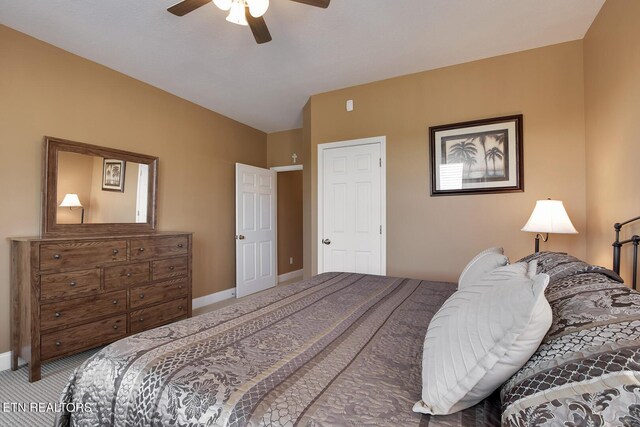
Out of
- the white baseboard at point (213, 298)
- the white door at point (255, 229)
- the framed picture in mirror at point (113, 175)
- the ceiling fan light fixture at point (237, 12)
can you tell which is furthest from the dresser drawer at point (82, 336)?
the ceiling fan light fixture at point (237, 12)

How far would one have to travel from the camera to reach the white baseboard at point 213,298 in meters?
3.87

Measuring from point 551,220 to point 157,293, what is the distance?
351 centimetres

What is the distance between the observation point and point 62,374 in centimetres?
226

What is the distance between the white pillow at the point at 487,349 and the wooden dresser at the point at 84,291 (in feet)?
8.86

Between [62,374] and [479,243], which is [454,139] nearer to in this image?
[479,243]

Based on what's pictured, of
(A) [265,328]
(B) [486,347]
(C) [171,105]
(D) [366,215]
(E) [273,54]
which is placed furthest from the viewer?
(C) [171,105]

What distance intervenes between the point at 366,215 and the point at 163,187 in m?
2.46

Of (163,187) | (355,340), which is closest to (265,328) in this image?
(355,340)

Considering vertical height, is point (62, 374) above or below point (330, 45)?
below

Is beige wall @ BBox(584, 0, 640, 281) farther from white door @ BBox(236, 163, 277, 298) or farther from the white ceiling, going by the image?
white door @ BBox(236, 163, 277, 298)

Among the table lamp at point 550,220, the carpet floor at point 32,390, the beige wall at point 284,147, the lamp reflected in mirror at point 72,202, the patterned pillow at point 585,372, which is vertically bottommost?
the carpet floor at point 32,390

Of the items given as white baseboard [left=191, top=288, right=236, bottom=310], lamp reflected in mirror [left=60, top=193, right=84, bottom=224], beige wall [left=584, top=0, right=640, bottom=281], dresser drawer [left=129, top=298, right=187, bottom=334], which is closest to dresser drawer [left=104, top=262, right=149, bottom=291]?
dresser drawer [left=129, top=298, right=187, bottom=334]

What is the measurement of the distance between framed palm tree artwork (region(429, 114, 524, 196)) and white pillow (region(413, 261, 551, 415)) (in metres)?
2.36

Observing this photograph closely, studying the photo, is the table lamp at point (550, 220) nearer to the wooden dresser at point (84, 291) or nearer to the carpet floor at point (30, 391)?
the wooden dresser at point (84, 291)
